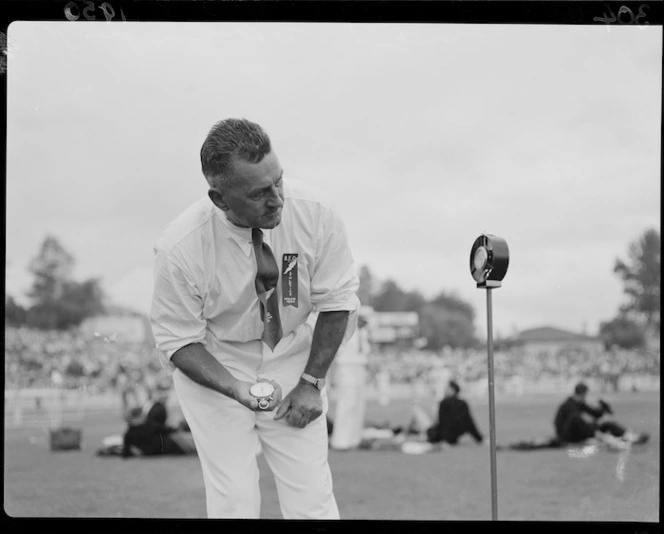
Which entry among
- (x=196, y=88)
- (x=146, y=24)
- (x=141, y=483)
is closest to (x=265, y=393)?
(x=196, y=88)

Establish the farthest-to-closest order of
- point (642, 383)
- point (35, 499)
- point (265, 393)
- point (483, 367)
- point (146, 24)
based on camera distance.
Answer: point (483, 367) → point (642, 383) → point (35, 499) → point (146, 24) → point (265, 393)

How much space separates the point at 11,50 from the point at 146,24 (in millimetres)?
465

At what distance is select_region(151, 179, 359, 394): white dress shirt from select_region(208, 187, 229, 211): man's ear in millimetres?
45

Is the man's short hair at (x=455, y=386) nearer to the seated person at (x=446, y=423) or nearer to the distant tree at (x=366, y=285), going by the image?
the seated person at (x=446, y=423)

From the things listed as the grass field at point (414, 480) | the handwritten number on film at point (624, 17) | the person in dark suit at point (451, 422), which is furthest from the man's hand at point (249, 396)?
the person in dark suit at point (451, 422)

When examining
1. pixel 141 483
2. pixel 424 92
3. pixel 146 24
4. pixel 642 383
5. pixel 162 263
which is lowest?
pixel 141 483

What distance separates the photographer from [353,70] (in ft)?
10.00

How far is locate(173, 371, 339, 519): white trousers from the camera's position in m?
2.69

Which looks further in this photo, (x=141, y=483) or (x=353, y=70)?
(x=141, y=483)

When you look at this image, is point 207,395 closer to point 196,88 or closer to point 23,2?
point 196,88

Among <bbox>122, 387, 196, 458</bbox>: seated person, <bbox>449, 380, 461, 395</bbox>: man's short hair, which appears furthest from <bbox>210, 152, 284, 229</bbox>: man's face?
<bbox>449, 380, 461, 395</bbox>: man's short hair

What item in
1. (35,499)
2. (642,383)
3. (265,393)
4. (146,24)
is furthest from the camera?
(642,383)

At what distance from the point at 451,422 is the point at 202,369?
314cm

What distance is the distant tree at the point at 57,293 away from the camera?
3.36m
